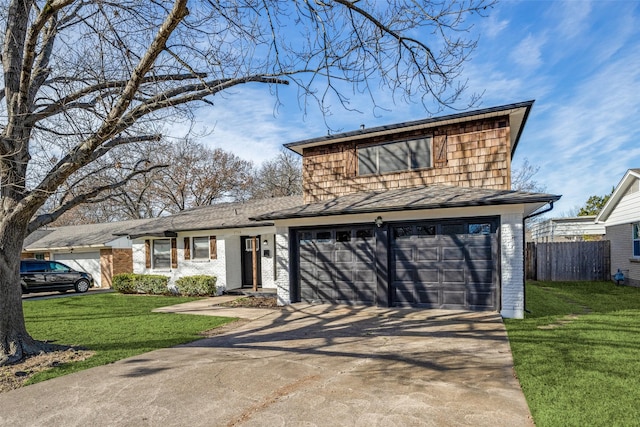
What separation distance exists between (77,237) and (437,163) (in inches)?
863

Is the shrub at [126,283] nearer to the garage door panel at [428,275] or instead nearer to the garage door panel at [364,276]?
the garage door panel at [364,276]

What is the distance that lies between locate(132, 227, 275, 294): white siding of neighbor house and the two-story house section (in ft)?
11.1

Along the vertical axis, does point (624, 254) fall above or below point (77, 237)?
below

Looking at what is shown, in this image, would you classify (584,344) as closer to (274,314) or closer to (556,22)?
(556,22)

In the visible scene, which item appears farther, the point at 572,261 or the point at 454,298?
the point at 572,261

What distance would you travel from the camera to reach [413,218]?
31.2 ft

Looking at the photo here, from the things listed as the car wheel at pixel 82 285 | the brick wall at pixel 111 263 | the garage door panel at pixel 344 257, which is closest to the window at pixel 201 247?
the garage door panel at pixel 344 257

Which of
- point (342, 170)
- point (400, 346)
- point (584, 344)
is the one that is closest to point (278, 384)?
point (400, 346)

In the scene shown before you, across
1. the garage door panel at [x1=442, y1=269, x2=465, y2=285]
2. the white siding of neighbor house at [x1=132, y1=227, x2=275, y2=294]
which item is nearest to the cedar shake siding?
the garage door panel at [x1=442, y1=269, x2=465, y2=285]

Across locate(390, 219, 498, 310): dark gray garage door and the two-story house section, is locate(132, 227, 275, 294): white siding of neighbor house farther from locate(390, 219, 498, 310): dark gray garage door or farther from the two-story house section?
locate(390, 219, 498, 310): dark gray garage door

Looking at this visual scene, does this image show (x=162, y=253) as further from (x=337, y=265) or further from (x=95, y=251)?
(x=337, y=265)

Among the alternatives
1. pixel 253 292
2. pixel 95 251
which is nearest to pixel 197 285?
pixel 253 292

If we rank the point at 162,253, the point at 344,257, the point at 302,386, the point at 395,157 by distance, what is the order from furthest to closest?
1. the point at 162,253
2. the point at 395,157
3. the point at 344,257
4. the point at 302,386

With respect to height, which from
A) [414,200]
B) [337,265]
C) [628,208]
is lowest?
[337,265]
